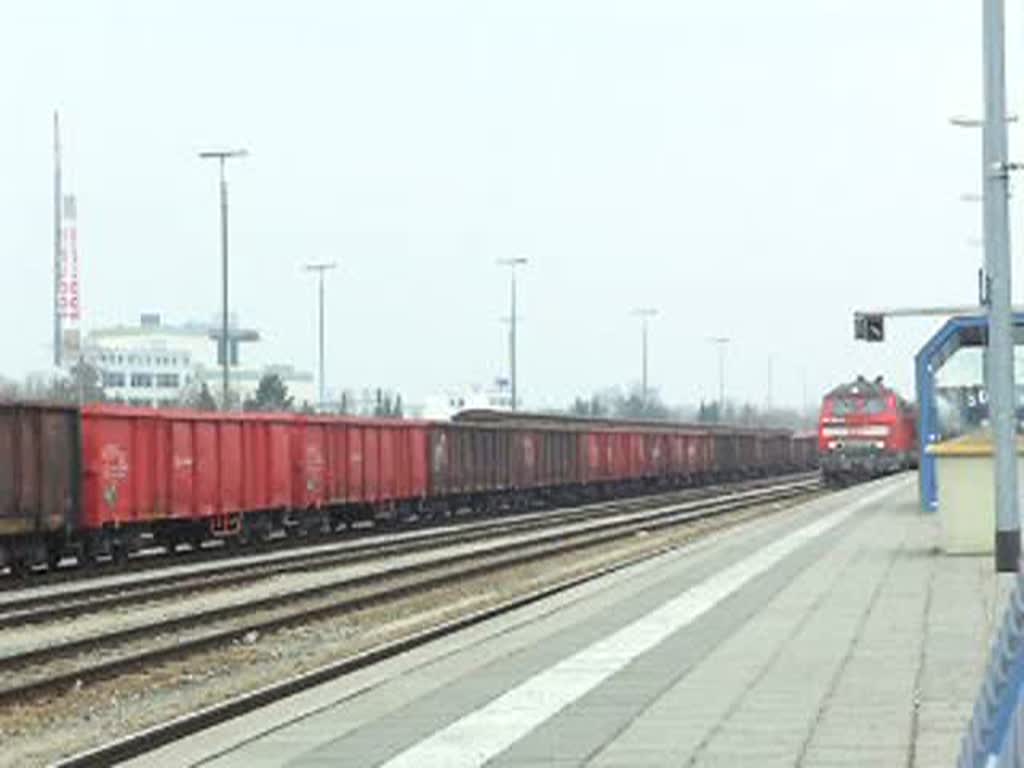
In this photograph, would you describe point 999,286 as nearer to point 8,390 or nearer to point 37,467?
point 37,467

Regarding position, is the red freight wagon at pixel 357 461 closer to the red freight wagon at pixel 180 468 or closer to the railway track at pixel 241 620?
the red freight wagon at pixel 180 468

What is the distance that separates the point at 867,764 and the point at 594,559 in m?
20.6

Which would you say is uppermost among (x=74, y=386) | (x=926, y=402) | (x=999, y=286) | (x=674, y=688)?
(x=74, y=386)

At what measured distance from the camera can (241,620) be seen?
1922 cm

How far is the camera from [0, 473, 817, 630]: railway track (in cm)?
2119

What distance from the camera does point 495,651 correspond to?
13734 mm

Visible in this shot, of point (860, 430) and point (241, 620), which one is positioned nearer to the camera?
point (241, 620)

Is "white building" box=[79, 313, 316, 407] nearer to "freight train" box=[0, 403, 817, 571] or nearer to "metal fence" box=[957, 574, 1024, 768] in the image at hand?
"freight train" box=[0, 403, 817, 571]

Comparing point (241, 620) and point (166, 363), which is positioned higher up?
point (166, 363)

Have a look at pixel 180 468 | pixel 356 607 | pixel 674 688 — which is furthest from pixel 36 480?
pixel 674 688

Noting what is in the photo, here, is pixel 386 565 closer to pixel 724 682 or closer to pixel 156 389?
pixel 724 682

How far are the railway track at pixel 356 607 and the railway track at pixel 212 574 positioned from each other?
233 cm

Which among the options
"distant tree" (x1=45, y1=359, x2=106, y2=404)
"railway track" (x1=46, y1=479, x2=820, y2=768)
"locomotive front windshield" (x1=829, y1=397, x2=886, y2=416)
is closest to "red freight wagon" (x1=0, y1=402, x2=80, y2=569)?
"railway track" (x1=46, y1=479, x2=820, y2=768)

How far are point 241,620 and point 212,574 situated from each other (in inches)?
317
